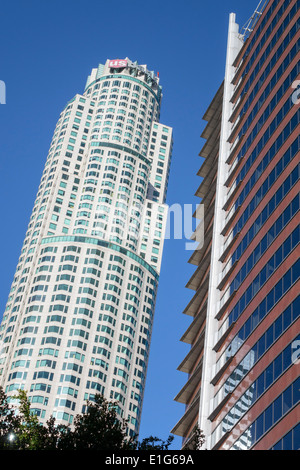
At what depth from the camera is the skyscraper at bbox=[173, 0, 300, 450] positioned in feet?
166

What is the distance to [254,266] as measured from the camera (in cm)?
6141

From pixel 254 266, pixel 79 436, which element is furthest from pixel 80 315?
pixel 79 436

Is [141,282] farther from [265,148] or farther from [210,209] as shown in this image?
[265,148]

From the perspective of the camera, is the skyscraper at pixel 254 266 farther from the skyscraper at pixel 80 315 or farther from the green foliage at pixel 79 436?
the skyscraper at pixel 80 315

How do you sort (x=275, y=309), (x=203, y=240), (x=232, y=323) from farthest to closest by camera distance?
(x=203, y=240) < (x=232, y=323) < (x=275, y=309)

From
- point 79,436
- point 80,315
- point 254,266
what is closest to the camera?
point 79,436

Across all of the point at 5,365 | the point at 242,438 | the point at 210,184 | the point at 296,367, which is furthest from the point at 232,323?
the point at 5,365

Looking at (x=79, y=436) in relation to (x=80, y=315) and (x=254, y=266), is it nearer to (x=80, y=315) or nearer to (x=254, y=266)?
(x=254, y=266)

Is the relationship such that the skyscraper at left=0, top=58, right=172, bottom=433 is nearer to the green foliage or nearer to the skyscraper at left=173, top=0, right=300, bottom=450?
the skyscraper at left=173, top=0, right=300, bottom=450

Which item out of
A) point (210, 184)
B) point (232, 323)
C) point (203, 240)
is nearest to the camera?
point (232, 323)

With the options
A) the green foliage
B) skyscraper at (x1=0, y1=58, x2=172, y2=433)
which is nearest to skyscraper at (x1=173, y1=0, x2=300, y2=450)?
the green foliage

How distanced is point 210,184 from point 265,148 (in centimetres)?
3061

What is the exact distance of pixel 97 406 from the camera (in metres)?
36.9

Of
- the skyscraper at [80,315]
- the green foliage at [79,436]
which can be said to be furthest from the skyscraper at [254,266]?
the skyscraper at [80,315]
